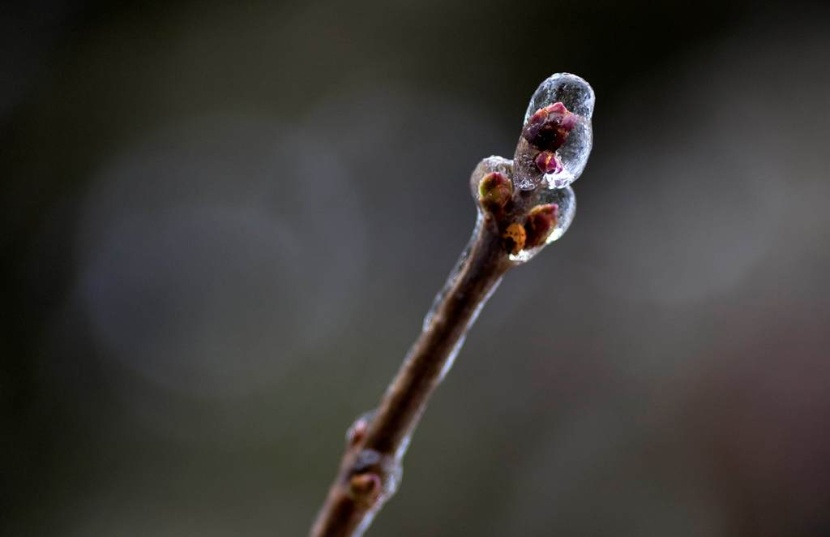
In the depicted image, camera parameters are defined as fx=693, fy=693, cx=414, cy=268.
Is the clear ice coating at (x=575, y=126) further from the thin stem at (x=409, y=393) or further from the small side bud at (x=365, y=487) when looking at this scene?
the small side bud at (x=365, y=487)

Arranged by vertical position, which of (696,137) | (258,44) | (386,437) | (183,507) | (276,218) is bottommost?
(386,437)

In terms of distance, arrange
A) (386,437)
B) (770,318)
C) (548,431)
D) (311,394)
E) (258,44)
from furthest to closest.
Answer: (258,44), (311,394), (548,431), (770,318), (386,437)

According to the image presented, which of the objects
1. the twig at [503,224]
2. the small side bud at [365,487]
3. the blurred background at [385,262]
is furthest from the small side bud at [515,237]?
the blurred background at [385,262]

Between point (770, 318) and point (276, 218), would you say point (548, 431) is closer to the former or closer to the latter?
point (770, 318)

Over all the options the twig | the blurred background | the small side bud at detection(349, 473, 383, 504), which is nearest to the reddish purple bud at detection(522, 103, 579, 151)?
the twig

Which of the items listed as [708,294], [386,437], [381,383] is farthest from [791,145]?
[386,437]

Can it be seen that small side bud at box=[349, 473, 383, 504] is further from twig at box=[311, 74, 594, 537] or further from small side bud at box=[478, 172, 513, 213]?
small side bud at box=[478, 172, 513, 213]
